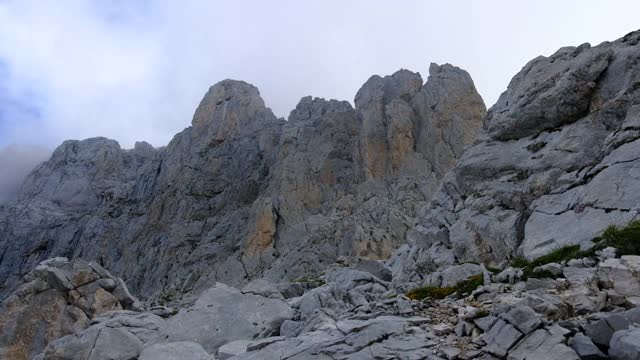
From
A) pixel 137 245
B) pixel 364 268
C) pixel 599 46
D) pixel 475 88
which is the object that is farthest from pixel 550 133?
pixel 137 245

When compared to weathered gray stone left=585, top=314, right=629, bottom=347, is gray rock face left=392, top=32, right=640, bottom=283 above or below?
above

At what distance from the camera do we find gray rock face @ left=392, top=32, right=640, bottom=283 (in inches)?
869

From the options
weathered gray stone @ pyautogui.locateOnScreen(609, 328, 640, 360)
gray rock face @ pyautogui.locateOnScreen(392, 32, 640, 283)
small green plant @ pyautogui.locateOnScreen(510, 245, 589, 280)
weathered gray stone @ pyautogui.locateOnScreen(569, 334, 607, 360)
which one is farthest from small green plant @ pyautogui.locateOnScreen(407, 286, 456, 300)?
weathered gray stone @ pyautogui.locateOnScreen(609, 328, 640, 360)

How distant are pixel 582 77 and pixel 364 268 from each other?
2016 cm

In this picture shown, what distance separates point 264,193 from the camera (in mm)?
104688

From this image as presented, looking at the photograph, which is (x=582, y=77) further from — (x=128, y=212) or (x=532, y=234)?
(x=128, y=212)

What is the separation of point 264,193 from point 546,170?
8041 centimetres

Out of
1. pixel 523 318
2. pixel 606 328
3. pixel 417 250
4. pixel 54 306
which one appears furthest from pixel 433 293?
pixel 54 306

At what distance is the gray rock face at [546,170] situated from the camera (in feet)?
72.4

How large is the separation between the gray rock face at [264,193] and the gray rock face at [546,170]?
125 feet

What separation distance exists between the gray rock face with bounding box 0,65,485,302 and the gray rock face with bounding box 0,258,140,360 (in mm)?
38895

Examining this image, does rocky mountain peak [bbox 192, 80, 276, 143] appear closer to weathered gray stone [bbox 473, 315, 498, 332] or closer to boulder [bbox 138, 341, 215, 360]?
boulder [bbox 138, 341, 215, 360]

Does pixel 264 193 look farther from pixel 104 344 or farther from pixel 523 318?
pixel 523 318

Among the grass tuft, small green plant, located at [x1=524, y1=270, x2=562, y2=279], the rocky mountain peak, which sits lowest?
the grass tuft
